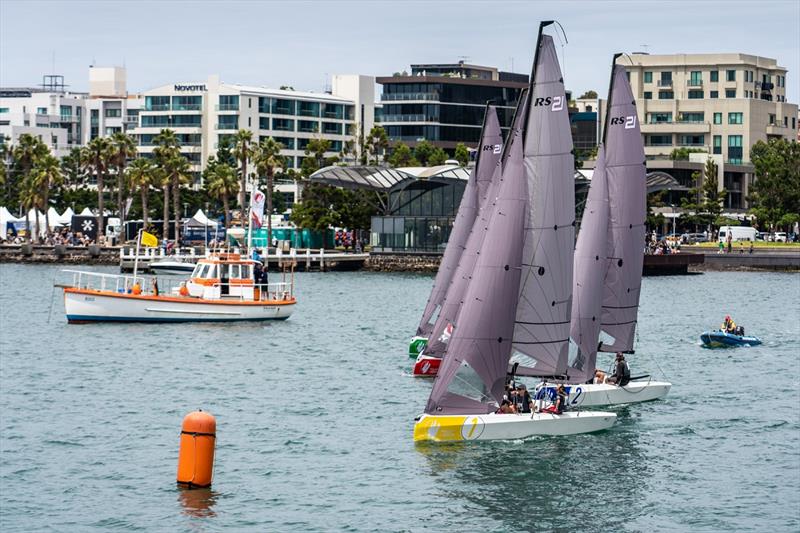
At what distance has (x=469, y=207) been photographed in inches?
2219

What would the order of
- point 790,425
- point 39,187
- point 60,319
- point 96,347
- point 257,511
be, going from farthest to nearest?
1. point 39,187
2. point 60,319
3. point 96,347
4. point 790,425
5. point 257,511

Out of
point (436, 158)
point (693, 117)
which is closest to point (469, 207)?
point (436, 158)

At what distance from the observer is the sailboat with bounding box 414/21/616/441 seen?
3762cm

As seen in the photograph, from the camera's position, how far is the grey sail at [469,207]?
55.2m

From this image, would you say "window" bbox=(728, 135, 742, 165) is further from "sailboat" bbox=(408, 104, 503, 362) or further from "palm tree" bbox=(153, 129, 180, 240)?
"sailboat" bbox=(408, 104, 503, 362)

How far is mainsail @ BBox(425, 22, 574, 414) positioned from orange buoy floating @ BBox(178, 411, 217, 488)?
7.48 metres

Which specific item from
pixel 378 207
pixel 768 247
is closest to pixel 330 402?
pixel 378 207

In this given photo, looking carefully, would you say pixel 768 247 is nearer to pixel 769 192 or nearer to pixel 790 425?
pixel 769 192

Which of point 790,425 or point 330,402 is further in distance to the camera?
point 330,402

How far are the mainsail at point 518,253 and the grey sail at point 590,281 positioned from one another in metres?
5.65

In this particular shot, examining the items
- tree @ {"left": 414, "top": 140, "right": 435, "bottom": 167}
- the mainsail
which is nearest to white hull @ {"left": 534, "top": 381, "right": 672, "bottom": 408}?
the mainsail

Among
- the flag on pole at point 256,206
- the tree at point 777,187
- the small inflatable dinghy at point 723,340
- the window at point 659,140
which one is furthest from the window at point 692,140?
the small inflatable dinghy at point 723,340

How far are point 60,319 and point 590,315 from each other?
1682 inches

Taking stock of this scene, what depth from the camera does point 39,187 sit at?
486ft
